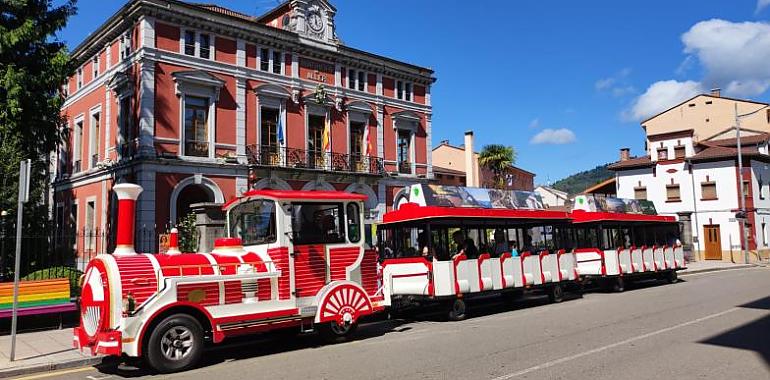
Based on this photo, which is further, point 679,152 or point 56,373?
point 679,152

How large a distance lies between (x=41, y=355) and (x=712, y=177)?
41.3 meters

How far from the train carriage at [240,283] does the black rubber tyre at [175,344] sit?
14 mm

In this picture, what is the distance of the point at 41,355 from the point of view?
917 cm

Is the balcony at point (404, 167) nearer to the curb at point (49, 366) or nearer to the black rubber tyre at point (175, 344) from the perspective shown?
the curb at point (49, 366)

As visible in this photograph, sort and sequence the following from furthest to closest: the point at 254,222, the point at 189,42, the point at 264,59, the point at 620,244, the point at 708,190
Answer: the point at 708,190
the point at 264,59
the point at 189,42
the point at 620,244
the point at 254,222

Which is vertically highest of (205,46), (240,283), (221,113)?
(205,46)

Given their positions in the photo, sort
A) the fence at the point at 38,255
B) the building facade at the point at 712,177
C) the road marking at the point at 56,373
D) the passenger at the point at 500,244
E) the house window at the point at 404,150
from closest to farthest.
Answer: the road marking at the point at 56,373 → the fence at the point at 38,255 → the passenger at the point at 500,244 → the house window at the point at 404,150 → the building facade at the point at 712,177

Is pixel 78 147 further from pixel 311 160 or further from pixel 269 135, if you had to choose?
pixel 311 160

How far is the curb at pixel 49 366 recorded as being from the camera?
8.16 metres

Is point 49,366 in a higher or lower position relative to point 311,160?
lower

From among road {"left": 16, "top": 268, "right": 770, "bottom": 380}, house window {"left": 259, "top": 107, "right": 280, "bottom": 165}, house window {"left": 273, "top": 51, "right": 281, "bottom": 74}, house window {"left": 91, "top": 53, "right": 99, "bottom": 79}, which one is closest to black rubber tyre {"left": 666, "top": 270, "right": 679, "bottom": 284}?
road {"left": 16, "top": 268, "right": 770, "bottom": 380}

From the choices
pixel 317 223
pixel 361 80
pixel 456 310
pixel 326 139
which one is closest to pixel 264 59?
pixel 326 139

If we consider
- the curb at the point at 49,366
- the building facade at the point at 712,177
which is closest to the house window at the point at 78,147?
the curb at the point at 49,366

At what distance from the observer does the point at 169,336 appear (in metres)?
8.04
